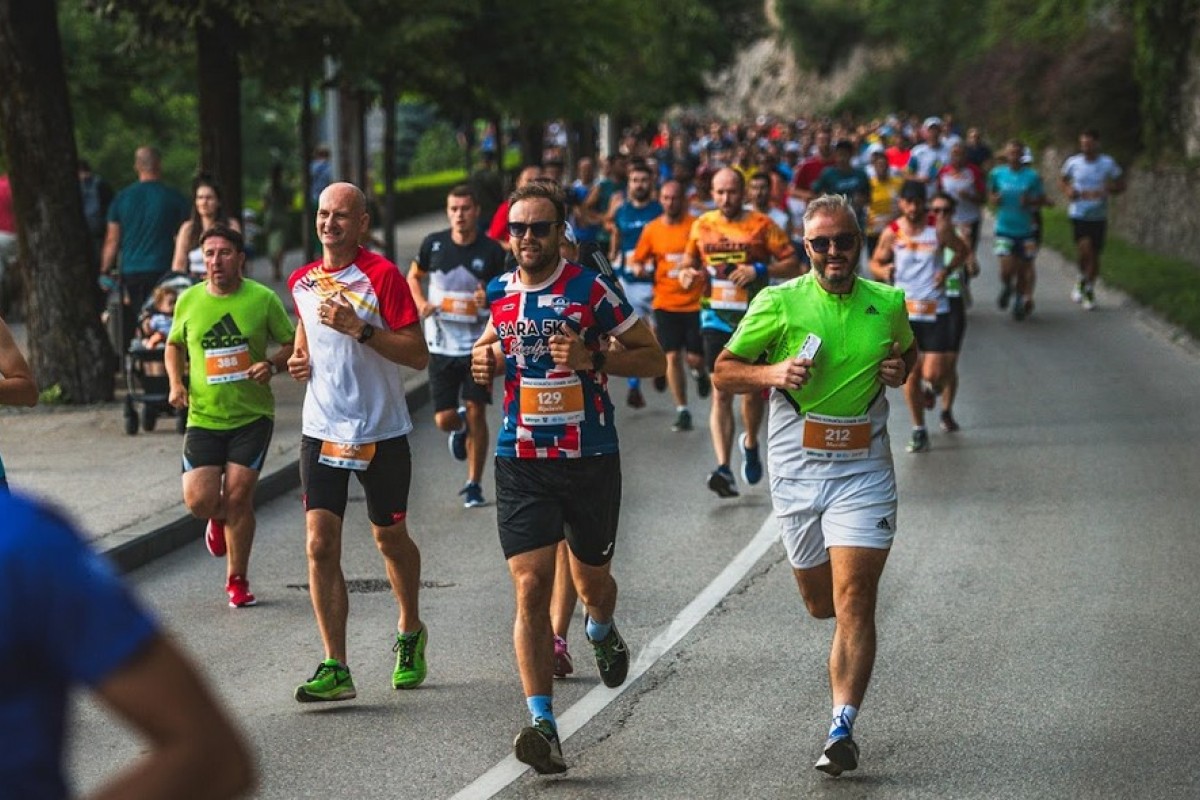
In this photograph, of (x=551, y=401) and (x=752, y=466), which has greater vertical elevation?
(x=551, y=401)

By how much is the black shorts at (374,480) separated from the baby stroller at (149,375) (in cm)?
661

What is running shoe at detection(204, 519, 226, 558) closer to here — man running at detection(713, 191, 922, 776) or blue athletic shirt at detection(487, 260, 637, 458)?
blue athletic shirt at detection(487, 260, 637, 458)

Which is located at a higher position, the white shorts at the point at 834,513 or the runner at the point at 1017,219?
the white shorts at the point at 834,513

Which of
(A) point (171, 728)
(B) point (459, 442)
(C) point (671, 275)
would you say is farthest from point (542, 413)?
(C) point (671, 275)

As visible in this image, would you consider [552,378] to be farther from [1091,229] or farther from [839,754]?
[1091,229]

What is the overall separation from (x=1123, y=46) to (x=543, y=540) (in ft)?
113

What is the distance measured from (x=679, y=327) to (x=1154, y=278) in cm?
1294

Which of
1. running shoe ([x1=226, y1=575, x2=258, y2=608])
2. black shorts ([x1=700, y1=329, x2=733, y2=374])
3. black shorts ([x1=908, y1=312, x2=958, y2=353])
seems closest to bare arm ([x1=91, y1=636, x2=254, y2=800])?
running shoe ([x1=226, y1=575, x2=258, y2=608])

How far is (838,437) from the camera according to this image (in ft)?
23.7

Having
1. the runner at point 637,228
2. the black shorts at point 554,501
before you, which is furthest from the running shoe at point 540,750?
the runner at point 637,228

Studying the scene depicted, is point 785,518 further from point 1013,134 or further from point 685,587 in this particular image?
point 1013,134

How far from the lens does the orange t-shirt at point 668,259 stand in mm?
15312

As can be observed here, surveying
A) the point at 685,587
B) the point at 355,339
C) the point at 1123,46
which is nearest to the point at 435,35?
the point at 685,587

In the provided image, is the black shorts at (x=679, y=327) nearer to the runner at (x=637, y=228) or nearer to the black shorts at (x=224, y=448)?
the runner at (x=637, y=228)
